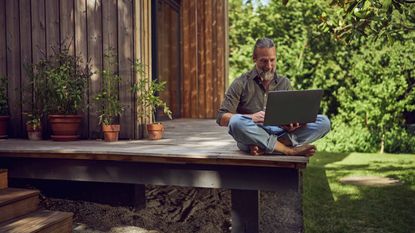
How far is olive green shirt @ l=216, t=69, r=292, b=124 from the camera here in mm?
3457

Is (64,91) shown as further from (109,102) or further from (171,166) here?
(171,166)

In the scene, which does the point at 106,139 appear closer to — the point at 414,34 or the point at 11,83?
the point at 11,83

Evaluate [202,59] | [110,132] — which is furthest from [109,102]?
[202,59]

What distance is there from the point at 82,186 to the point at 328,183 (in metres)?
3.69

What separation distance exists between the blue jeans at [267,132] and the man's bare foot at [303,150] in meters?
0.09

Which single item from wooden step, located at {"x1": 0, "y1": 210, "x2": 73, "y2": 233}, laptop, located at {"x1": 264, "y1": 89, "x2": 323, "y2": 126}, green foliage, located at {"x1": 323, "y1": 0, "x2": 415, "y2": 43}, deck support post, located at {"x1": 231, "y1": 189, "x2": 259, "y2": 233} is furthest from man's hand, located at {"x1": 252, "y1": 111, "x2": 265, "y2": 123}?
wooden step, located at {"x1": 0, "y1": 210, "x2": 73, "y2": 233}

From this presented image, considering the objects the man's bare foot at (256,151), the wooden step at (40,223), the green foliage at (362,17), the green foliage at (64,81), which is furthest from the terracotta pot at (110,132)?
the green foliage at (362,17)

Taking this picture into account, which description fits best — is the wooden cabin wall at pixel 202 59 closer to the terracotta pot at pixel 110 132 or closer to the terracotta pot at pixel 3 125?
the terracotta pot at pixel 3 125

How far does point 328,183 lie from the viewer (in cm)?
651

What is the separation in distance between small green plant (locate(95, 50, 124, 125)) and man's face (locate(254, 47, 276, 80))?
5.75ft

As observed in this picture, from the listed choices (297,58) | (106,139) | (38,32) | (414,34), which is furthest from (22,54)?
(414,34)

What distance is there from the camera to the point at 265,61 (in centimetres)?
339

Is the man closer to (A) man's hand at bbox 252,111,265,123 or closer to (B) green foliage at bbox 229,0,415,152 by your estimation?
(A) man's hand at bbox 252,111,265,123

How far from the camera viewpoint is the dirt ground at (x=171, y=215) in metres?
4.30
